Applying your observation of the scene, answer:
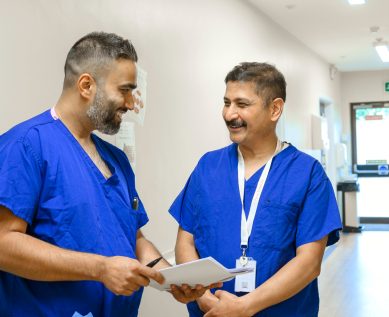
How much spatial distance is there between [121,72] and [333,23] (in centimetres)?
469

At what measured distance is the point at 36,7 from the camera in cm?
197

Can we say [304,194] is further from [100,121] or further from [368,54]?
[368,54]

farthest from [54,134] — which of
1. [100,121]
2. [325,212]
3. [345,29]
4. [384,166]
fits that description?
[384,166]

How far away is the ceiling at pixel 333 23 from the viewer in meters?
4.95

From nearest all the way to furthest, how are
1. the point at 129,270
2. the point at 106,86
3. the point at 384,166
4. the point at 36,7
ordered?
1. the point at 129,270
2. the point at 106,86
3. the point at 36,7
4. the point at 384,166

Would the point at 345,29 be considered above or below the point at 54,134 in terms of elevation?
above

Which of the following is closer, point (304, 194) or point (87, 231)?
point (87, 231)

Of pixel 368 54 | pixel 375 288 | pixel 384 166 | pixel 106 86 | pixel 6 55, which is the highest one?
pixel 368 54

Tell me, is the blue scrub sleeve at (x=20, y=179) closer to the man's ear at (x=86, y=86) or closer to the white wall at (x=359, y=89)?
the man's ear at (x=86, y=86)

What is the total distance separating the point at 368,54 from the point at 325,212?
21.0ft

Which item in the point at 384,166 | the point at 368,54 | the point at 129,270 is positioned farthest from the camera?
the point at 384,166

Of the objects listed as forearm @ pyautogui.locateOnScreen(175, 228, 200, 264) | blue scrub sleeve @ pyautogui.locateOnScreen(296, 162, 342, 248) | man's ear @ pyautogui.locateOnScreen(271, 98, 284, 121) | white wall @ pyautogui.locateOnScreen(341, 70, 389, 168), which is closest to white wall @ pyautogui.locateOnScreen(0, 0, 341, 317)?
forearm @ pyautogui.locateOnScreen(175, 228, 200, 264)

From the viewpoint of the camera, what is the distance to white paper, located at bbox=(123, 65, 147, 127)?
2637 mm

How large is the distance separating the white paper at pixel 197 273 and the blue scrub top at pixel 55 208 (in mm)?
165
